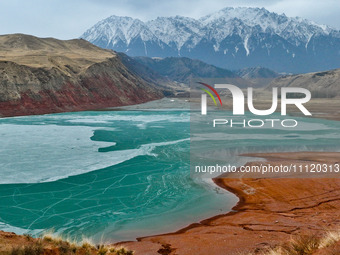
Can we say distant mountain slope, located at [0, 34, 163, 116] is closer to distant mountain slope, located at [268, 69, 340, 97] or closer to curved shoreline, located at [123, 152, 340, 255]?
curved shoreline, located at [123, 152, 340, 255]

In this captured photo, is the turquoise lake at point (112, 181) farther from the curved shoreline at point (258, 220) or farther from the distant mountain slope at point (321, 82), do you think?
the distant mountain slope at point (321, 82)

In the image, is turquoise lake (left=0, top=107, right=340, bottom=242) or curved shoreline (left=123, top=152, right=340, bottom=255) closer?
curved shoreline (left=123, top=152, right=340, bottom=255)

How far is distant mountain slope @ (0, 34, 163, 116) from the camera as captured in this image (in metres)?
64.9

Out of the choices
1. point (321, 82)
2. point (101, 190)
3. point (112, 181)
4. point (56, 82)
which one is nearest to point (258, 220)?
point (101, 190)

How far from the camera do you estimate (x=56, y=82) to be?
246 ft

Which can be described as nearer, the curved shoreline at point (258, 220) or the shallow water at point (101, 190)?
the curved shoreline at point (258, 220)

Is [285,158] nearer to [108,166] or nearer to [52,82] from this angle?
[108,166]

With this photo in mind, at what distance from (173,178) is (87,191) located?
515cm

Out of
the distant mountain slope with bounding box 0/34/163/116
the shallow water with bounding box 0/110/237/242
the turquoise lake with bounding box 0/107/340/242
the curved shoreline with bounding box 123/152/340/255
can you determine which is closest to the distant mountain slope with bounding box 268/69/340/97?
the distant mountain slope with bounding box 0/34/163/116

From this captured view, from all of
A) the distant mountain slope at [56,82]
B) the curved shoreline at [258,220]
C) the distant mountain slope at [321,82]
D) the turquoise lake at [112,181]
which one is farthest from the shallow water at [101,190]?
the distant mountain slope at [321,82]

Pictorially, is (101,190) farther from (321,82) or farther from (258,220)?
(321,82)

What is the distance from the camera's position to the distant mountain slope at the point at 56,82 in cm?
6488

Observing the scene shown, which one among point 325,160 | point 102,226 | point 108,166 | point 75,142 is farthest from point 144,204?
point 75,142

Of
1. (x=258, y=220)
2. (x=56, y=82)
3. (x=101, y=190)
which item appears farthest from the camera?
(x=56, y=82)
